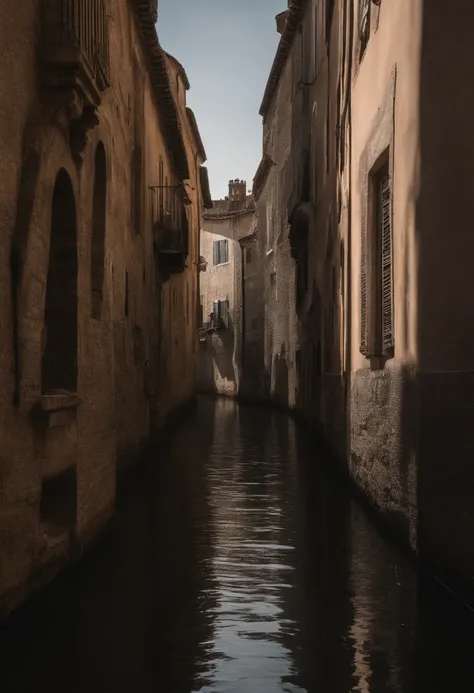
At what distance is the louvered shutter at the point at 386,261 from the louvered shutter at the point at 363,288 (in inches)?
19.3

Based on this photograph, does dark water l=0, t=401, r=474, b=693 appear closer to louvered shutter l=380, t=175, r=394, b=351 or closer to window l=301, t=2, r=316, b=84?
louvered shutter l=380, t=175, r=394, b=351

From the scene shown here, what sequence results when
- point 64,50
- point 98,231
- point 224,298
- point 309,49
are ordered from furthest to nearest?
point 224,298 → point 309,49 → point 98,231 → point 64,50

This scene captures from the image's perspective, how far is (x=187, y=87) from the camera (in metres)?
34.8

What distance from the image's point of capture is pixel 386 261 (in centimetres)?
1016

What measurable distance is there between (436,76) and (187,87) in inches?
1121

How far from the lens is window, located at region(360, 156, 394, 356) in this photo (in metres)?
10.2

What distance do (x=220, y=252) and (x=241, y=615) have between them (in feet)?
154

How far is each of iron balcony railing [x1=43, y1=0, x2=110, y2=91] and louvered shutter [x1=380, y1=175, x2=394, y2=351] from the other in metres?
3.30

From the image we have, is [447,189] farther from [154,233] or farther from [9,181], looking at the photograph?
[154,233]

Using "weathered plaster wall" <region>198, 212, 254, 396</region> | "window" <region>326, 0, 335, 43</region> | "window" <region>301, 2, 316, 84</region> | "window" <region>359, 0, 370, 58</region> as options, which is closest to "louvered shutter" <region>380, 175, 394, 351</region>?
"window" <region>359, 0, 370, 58</region>

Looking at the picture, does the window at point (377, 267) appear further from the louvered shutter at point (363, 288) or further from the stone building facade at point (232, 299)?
the stone building facade at point (232, 299)

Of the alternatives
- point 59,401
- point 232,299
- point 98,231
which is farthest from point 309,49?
point 232,299

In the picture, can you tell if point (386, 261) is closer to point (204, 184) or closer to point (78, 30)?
point (78, 30)

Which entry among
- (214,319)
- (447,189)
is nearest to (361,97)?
(447,189)
